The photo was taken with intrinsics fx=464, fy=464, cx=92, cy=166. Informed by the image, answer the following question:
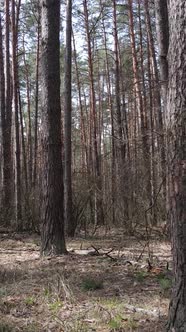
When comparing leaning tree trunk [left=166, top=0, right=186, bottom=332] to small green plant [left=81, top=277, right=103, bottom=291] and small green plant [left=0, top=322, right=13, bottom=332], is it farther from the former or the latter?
small green plant [left=81, top=277, right=103, bottom=291]

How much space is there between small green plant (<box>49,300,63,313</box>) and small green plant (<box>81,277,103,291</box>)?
1.90 ft

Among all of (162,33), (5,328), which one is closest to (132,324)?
(5,328)

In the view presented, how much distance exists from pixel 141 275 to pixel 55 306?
64.3 inches

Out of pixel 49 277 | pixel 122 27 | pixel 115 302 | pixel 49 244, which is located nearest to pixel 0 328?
pixel 115 302

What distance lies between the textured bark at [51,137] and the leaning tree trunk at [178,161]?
14.0 feet

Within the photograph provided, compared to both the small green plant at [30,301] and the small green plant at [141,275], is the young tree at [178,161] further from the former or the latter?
the small green plant at [141,275]

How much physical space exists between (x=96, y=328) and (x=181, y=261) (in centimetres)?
130

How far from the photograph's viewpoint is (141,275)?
629cm

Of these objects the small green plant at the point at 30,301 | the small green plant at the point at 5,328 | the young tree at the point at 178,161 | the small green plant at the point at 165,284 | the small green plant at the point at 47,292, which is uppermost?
the young tree at the point at 178,161

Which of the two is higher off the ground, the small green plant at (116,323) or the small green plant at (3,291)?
the small green plant at (3,291)

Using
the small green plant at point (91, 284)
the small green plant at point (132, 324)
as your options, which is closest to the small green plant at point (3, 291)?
the small green plant at point (91, 284)

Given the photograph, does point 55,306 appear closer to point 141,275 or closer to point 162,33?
point 141,275

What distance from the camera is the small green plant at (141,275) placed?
6.12 metres

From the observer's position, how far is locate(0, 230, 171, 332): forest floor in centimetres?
455
